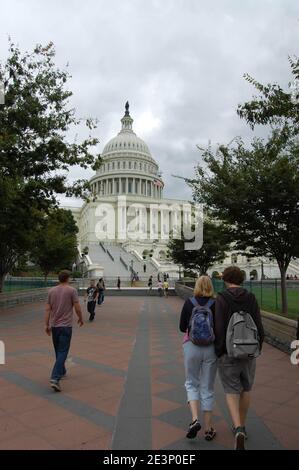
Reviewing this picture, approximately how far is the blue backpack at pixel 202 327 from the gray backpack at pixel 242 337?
338mm

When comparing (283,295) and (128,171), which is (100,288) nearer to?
(283,295)

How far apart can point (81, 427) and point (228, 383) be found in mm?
1781

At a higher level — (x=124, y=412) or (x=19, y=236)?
(x=19, y=236)

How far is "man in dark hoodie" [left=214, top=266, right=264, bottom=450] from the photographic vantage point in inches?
177

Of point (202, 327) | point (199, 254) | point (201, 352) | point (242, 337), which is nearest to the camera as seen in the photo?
point (242, 337)

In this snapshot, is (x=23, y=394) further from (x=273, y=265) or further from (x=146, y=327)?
(x=273, y=265)

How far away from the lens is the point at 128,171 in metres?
113

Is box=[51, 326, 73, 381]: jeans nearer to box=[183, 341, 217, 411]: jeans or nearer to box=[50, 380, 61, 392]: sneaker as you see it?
box=[50, 380, 61, 392]: sneaker

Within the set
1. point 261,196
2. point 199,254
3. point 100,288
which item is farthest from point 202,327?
point 199,254

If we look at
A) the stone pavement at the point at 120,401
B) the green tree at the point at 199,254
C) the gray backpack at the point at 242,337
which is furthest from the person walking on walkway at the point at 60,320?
the green tree at the point at 199,254

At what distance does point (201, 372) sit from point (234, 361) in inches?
23.7

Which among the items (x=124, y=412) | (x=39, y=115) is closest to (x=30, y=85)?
(x=39, y=115)

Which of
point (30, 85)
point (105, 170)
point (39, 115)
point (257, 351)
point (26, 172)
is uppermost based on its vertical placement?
point (105, 170)

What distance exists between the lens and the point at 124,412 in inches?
221
